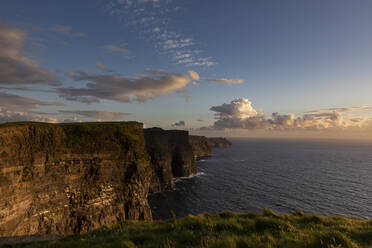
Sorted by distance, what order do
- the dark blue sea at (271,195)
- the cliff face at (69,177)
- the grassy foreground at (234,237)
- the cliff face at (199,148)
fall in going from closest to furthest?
the grassy foreground at (234,237) < the cliff face at (69,177) < the dark blue sea at (271,195) < the cliff face at (199,148)

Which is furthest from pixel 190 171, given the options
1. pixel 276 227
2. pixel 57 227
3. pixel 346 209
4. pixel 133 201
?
pixel 276 227

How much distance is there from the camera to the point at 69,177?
35.5 meters

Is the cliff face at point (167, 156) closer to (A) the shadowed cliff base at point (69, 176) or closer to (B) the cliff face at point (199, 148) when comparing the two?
(A) the shadowed cliff base at point (69, 176)

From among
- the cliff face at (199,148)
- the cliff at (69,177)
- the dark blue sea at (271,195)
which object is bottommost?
the dark blue sea at (271,195)

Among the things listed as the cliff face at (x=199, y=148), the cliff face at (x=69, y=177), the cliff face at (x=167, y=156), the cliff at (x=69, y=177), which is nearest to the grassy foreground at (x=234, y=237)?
the cliff face at (x=69, y=177)

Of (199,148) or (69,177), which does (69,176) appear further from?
(199,148)

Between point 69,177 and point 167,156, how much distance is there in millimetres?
50516

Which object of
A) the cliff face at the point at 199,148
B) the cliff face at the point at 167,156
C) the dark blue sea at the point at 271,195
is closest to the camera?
the dark blue sea at the point at 271,195

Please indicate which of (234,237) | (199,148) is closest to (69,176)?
(234,237)

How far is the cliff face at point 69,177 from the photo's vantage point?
88.1ft

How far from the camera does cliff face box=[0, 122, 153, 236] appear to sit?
26859 millimetres

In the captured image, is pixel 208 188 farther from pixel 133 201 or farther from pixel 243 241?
pixel 243 241

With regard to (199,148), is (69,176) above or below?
above

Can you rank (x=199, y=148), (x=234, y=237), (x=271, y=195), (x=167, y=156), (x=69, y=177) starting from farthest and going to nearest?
(x=199, y=148) < (x=167, y=156) < (x=271, y=195) < (x=69, y=177) < (x=234, y=237)
